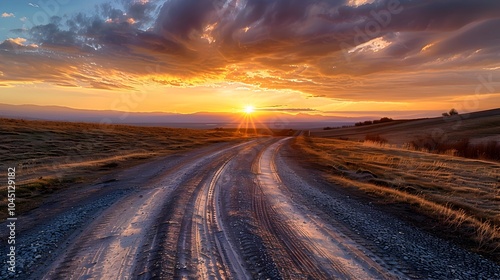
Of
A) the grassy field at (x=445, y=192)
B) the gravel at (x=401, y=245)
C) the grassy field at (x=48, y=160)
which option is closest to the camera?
the gravel at (x=401, y=245)

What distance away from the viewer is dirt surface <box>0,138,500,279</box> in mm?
5066

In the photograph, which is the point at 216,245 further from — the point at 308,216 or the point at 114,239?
the point at 308,216

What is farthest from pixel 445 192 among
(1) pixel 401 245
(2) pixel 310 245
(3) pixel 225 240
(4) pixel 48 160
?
(4) pixel 48 160

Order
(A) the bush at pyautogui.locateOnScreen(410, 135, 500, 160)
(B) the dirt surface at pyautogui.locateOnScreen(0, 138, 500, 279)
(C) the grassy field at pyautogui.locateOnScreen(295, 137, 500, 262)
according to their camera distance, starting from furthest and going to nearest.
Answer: (A) the bush at pyautogui.locateOnScreen(410, 135, 500, 160), (C) the grassy field at pyautogui.locateOnScreen(295, 137, 500, 262), (B) the dirt surface at pyautogui.locateOnScreen(0, 138, 500, 279)

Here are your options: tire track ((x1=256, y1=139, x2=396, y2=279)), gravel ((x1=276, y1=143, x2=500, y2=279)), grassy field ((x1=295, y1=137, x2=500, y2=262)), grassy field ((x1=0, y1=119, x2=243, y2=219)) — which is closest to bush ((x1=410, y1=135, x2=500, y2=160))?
grassy field ((x1=295, y1=137, x2=500, y2=262))

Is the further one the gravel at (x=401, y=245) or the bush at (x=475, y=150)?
the bush at (x=475, y=150)

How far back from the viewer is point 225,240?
632 centimetres

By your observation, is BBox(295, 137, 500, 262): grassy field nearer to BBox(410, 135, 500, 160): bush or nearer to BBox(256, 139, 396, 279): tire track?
BBox(256, 139, 396, 279): tire track

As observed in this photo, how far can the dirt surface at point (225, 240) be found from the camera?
507cm

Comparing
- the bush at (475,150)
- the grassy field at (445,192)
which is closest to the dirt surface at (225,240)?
the grassy field at (445,192)

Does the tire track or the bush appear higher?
the bush

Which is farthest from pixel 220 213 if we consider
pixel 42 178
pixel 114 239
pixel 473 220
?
pixel 42 178

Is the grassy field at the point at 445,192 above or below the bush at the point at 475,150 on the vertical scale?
below

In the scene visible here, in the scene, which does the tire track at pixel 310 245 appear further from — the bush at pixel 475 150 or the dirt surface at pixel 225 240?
the bush at pixel 475 150
